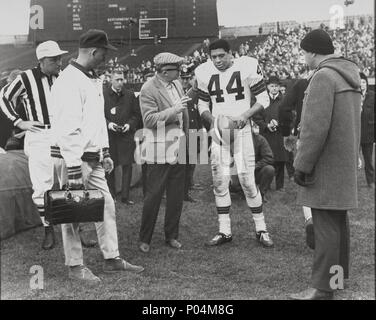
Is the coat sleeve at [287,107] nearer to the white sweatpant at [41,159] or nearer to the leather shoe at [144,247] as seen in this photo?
the leather shoe at [144,247]

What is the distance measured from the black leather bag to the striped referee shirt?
1349 millimetres

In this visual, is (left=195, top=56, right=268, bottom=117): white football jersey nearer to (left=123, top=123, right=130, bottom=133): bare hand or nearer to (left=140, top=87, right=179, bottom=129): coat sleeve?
(left=140, top=87, right=179, bottom=129): coat sleeve

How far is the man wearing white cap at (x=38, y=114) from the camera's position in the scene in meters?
4.59

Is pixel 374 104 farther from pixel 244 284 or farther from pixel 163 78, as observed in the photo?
pixel 244 284

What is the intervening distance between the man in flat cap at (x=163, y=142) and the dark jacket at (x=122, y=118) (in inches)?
78.0

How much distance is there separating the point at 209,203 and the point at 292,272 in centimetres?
277

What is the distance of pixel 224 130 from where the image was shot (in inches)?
183

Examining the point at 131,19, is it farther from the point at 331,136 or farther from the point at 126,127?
the point at 331,136

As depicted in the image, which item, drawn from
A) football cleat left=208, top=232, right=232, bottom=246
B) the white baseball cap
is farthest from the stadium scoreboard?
football cleat left=208, top=232, right=232, bottom=246

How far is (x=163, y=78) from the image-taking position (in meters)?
4.55

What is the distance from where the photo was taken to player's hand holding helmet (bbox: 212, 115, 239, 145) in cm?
463

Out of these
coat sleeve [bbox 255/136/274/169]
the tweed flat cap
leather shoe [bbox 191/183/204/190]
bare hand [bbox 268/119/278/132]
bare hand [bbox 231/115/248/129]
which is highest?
the tweed flat cap

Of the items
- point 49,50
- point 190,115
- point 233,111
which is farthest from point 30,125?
point 190,115
